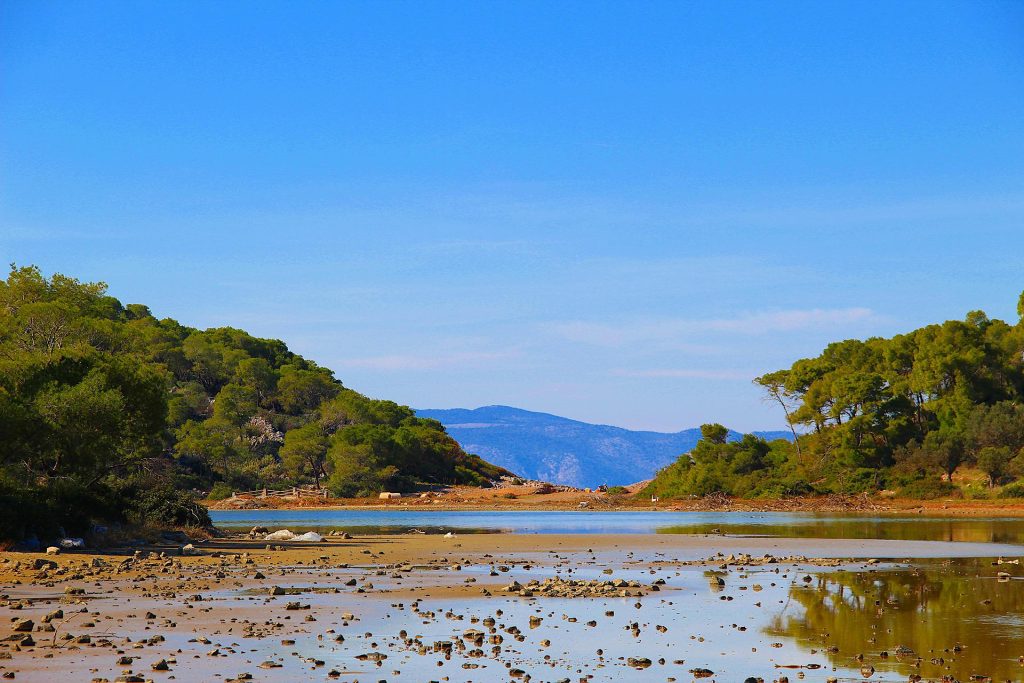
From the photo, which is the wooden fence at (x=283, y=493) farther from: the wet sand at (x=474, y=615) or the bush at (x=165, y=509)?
the wet sand at (x=474, y=615)

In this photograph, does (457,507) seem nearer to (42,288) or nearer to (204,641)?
(42,288)

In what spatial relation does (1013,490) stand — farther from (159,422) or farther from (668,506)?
(159,422)

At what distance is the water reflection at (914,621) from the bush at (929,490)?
200 feet

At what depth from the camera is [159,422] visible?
44844 mm

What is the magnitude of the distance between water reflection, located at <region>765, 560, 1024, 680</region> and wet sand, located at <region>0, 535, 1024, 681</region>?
8cm

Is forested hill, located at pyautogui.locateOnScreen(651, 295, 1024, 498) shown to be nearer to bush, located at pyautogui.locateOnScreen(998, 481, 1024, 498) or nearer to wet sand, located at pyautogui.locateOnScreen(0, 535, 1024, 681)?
bush, located at pyautogui.locateOnScreen(998, 481, 1024, 498)

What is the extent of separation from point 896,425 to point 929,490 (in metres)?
9.75

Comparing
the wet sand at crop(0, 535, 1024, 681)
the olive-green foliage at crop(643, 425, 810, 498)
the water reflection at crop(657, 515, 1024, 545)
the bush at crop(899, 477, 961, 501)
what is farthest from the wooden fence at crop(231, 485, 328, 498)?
the wet sand at crop(0, 535, 1024, 681)

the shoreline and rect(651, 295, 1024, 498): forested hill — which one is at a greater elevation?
rect(651, 295, 1024, 498): forested hill

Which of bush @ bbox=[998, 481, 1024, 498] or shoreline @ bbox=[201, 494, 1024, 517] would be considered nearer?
shoreline @ bbox=[201, 494, 1024, 517]

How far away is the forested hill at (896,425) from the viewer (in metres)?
87.9

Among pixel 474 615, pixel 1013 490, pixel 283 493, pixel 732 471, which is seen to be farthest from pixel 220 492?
pixel 474 615

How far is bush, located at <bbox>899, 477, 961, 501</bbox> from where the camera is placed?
85.9 m

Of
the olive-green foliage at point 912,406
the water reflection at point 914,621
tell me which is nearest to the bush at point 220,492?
the olive-green foliage at point 912,406
